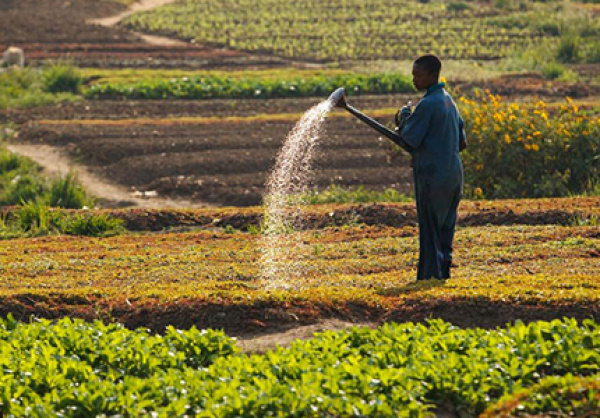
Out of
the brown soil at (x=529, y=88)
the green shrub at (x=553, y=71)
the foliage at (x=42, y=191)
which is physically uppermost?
the green shrub at (x=553, y=71)

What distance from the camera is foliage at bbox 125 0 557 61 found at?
36281 mm

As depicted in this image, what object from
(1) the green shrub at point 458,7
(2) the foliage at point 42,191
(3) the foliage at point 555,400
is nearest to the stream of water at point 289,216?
(2) the foliage at point 42,191

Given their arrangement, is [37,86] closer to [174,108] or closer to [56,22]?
[174,108]

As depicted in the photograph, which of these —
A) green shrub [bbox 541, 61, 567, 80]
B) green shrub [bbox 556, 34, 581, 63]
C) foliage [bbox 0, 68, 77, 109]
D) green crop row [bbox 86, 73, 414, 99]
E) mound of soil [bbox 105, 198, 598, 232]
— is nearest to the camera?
mound of soil [bbox 105, 198, 598, 232]

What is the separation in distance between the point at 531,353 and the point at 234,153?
45.0ft

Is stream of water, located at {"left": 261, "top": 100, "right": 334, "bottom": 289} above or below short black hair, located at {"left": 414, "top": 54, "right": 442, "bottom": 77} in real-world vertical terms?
below

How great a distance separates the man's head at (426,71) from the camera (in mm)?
8555

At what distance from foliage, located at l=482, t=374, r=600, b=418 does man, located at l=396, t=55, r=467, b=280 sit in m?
2.70

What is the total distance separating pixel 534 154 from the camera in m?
15.8

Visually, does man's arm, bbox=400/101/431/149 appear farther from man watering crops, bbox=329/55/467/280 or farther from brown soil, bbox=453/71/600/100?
brown soil, bbox=453/71/600/100

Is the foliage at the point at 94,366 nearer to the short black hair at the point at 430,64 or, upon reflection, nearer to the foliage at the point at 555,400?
the foliage at the point at 555,400

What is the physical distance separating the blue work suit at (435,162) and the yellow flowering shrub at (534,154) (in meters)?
7.06

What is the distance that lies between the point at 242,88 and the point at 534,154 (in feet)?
40.9

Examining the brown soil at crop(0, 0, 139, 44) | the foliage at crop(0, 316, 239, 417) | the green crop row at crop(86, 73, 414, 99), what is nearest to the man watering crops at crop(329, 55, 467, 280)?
the foliage at crop(0, 316, 239, 417)
